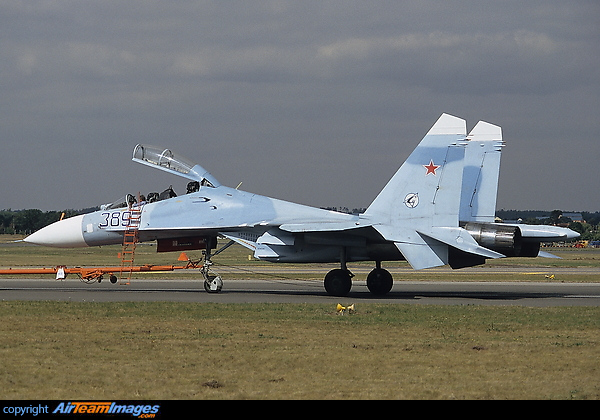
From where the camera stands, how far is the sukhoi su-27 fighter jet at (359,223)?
2170cm

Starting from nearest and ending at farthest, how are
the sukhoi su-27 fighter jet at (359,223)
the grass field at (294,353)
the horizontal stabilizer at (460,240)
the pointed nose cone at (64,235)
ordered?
the grass field at (294,353) → the horizontal stabilizer at (460,240) → the sukhoi su-27 fighter jet at (359,223) → the pointed nose cone at (64,235)

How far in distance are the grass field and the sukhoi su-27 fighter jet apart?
3.80 metres

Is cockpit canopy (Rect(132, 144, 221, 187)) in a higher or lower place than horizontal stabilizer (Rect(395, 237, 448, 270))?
higher

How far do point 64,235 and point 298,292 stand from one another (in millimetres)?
7767

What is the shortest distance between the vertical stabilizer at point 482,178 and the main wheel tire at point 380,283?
353 centimetres

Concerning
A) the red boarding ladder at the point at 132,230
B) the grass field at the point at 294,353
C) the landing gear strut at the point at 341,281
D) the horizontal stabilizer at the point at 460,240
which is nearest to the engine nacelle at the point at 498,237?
the horizontal stabilizer at the point at 460,240

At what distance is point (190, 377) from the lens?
10000mm

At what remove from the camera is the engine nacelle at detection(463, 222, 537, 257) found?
2145cm

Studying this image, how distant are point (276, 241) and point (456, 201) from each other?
5.33 m

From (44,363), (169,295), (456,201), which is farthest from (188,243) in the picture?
(44,363)

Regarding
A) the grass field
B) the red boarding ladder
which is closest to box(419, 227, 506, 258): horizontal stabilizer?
the grass field

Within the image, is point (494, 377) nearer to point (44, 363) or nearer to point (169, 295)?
point (44, 363)
